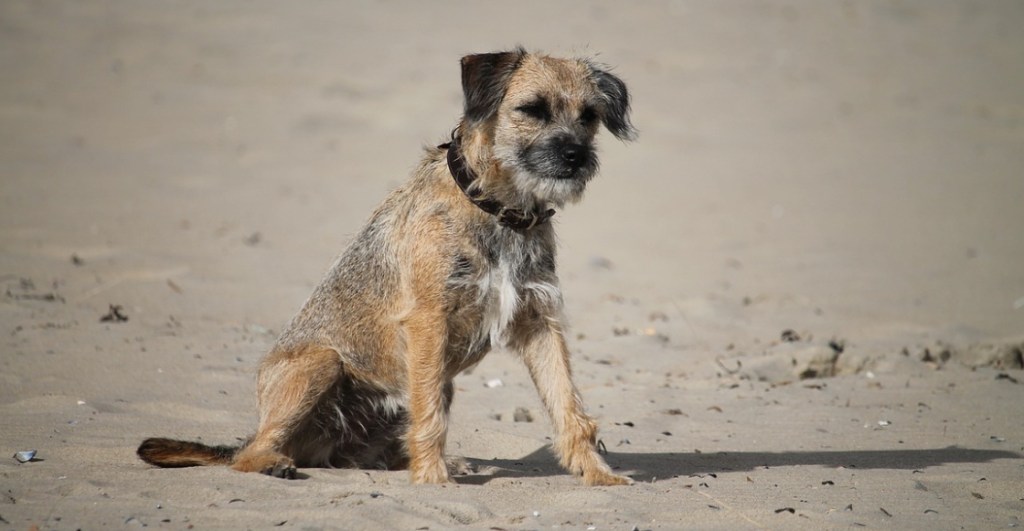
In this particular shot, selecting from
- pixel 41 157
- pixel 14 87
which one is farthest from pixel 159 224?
pixel 14 87

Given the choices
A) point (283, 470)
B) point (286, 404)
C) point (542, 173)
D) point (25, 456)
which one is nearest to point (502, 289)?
point (542, 173)

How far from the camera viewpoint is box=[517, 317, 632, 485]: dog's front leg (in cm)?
562

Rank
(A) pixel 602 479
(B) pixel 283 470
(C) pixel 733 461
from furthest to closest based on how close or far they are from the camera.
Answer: (C) pixel 733 461, (A) pixel 602 479, (B) pixel 283 470

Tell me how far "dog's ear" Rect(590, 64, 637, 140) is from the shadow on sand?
191 centimetres

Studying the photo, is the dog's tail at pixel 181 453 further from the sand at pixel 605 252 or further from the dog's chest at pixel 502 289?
the dog's chest at pixel 502 289

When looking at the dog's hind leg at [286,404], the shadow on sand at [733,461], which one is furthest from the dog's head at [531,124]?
the shadow on sand at [733,461]

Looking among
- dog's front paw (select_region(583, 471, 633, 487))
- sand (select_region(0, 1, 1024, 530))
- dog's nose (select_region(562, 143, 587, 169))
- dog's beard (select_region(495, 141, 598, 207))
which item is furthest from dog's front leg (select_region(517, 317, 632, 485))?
dog's nose (select_region(562, 143, 587, 169))

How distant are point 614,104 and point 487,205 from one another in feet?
→ 3.50

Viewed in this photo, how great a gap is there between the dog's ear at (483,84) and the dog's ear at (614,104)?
0.61 m

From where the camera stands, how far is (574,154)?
18.4 feet

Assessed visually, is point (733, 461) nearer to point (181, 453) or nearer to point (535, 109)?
point (535, 109)

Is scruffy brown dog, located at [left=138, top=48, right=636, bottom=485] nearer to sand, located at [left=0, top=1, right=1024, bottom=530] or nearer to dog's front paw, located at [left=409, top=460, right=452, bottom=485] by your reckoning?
dog's front paw, located at [left=409, top=460, right=452, bottom=485]

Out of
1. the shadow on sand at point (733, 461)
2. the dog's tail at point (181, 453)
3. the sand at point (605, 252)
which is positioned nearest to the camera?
the dog's tail at point (181, 453)

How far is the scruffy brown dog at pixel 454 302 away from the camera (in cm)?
554
